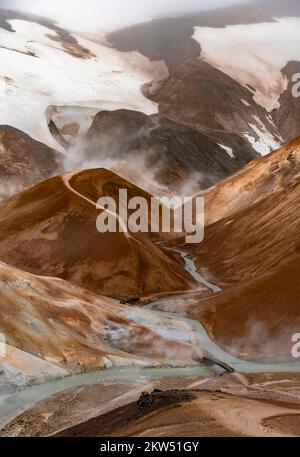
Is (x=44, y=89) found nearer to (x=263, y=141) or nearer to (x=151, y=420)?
(x=263, y=141)

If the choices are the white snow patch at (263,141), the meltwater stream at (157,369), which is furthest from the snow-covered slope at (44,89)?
the meltwater stream at (157,369)

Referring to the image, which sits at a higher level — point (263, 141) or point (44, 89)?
point (44, 89)

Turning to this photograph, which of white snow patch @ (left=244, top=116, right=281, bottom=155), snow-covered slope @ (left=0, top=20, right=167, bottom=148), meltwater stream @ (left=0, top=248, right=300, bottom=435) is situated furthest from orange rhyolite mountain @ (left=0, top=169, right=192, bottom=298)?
white snow patch @ (left=244, top=116, right=281, bottom=155)

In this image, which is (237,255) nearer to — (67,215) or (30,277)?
(67,215)

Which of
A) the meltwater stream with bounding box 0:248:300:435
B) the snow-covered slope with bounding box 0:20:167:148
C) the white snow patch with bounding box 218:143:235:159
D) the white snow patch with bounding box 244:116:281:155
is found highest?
the snow-covered slope with bounding box 0:20:167:148

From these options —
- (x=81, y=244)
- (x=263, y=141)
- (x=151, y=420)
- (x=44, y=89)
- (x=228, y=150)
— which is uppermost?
(x=44, y=89)

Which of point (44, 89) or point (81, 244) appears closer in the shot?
point (81, 244)

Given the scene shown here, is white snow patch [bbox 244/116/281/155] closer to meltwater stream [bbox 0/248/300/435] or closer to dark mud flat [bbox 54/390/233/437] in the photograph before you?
meltwater stream [bbox 0/248/300/435]

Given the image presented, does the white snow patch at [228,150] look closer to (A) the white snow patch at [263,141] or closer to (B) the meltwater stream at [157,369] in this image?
(A) the white snow patch at [263,141]

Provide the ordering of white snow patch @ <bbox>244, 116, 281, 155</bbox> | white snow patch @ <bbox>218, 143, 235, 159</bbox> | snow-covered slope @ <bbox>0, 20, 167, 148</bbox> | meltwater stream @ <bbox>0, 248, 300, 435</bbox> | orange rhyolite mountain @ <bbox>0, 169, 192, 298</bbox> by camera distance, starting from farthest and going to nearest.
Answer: white snow patch @ <bbox>244, 116, 281, 155</bbox> < white snow patch @ <bbox>218, 143, 235, 159</bbox> < snow-covered slope @ <bbox>0, 20, 167, 148</bbox> < orange rhyolite mountain @ <bbox>0, 169, 192, 298</bbox> < meltwater stream @ <bbox>0, 248, 300, 435</bbox>

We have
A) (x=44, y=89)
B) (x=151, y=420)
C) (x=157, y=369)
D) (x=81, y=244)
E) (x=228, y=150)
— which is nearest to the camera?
(x=151, y=420)

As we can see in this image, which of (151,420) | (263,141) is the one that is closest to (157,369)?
(151,420)
